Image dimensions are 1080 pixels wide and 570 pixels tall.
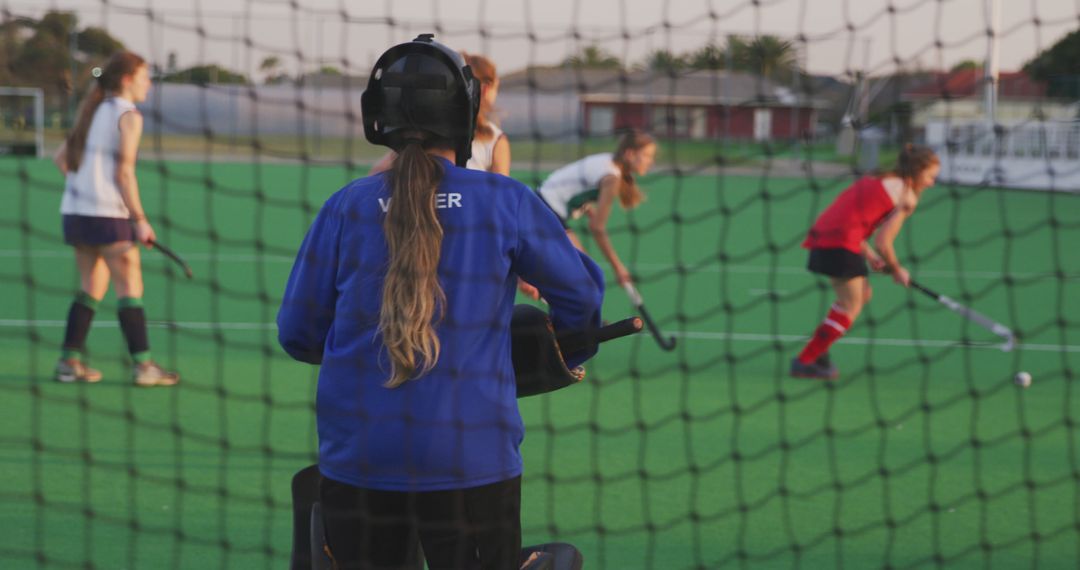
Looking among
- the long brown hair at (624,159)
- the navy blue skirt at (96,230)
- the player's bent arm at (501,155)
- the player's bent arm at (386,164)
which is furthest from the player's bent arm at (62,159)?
the long brown hair at (624,159)

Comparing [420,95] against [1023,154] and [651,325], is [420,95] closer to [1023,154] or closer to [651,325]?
[651,325]

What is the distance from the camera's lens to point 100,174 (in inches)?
233

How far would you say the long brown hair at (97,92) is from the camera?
5574 mm

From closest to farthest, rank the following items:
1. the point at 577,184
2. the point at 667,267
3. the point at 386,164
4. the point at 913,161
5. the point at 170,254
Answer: the point at 386,164 < the point at 913,161 < the point at 170,254 < the point at 577,184 < the point at 667,267

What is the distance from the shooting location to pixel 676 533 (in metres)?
4.24

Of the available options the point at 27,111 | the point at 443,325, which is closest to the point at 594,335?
the point at 443,325

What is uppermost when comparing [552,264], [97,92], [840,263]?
[97,92]

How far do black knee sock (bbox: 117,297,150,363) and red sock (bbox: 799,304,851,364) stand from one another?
3.48m

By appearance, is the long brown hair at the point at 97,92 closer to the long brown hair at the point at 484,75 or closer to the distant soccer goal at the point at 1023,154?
the long brown hair at the point at 484,75

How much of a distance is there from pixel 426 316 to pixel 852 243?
479 cm

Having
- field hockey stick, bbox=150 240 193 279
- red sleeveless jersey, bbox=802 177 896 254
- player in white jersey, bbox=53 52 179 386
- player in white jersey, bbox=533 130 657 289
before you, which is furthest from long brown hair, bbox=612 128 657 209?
player in white jersey, bbox=53 52 179 386

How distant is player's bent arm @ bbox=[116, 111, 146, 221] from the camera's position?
546 cm

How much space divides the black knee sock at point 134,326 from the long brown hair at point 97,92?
0.70 meters

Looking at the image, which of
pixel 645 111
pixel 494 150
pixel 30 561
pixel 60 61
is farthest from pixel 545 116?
pixel 30 561
